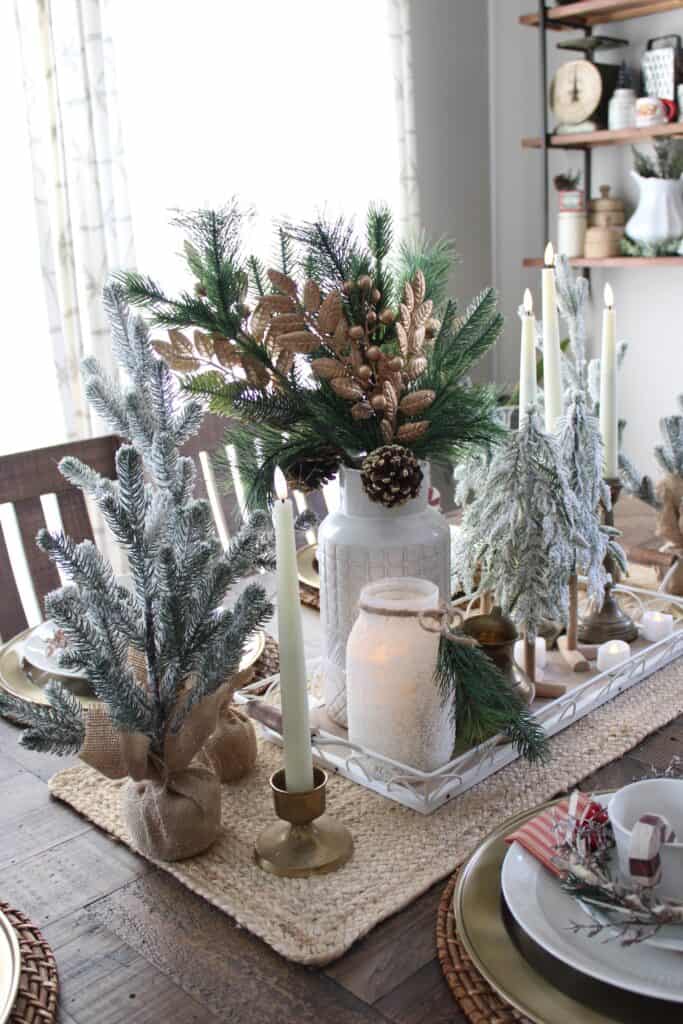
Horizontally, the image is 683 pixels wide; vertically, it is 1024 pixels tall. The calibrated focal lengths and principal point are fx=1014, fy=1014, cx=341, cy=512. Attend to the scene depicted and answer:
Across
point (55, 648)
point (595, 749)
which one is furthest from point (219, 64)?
point (595, 749)

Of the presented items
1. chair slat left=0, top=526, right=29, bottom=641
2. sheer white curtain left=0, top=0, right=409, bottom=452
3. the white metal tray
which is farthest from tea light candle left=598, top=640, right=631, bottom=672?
sheer white curtain left=0, top=0, right=409, bottom=452

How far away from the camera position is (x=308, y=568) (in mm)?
1393

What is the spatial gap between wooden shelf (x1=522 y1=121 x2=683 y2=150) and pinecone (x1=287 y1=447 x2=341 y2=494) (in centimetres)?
228

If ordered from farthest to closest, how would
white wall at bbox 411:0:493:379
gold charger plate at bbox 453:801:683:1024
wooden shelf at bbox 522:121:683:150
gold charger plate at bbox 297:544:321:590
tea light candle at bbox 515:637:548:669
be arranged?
1. white wall at bbox 411:0:493:379
2. wooden shelf at bbox 522:121:683:150
3. gold charger plate at bbox 297:544:321:590
4. tea light candle at bbox 515:637:548:669
5. gold charger plate at bbox 453:801:683:1024

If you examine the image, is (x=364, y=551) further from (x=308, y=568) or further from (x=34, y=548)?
(x=34, y=548)

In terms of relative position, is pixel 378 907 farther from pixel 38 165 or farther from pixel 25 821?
pixel 38 165

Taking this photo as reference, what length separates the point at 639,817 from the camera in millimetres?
636

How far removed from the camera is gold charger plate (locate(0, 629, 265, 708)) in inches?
41.4

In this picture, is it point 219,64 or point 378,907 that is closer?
point 378,907

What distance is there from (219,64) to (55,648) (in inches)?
83.5

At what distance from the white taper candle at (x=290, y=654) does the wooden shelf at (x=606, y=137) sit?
Result: 8.29ft

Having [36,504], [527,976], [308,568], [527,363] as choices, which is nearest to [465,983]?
[527,976]

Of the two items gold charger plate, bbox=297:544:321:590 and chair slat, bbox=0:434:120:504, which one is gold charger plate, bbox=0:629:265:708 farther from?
chair slat, bbox=0:434:120:504

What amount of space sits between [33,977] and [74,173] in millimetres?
2102
